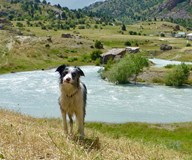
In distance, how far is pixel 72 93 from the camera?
1233 cm

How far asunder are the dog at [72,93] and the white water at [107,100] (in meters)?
43.9

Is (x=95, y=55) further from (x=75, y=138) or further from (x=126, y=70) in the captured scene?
(x=75, y=138)

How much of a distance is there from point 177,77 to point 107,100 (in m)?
30.3

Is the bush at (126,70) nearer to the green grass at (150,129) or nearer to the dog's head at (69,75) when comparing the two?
the green grass at (150,129)

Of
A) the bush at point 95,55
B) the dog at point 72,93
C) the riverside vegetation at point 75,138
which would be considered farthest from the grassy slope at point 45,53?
the dog at point 72,93

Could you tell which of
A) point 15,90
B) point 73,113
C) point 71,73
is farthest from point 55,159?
point 15,90

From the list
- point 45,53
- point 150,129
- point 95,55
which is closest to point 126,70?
point 95,55

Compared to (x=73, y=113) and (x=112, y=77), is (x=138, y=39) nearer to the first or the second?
(x=112, y=77)

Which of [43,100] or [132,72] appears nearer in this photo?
[43,100]

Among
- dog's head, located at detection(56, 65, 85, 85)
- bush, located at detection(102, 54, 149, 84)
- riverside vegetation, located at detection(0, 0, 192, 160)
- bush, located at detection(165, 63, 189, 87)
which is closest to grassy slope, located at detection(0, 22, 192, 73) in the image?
riverside vegetation, located at detection(0, 0, 192, 160)

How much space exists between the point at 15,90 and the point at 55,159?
246 feet

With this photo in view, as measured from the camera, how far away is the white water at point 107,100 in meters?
61.0

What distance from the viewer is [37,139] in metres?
8.91

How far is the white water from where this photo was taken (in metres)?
61.0
